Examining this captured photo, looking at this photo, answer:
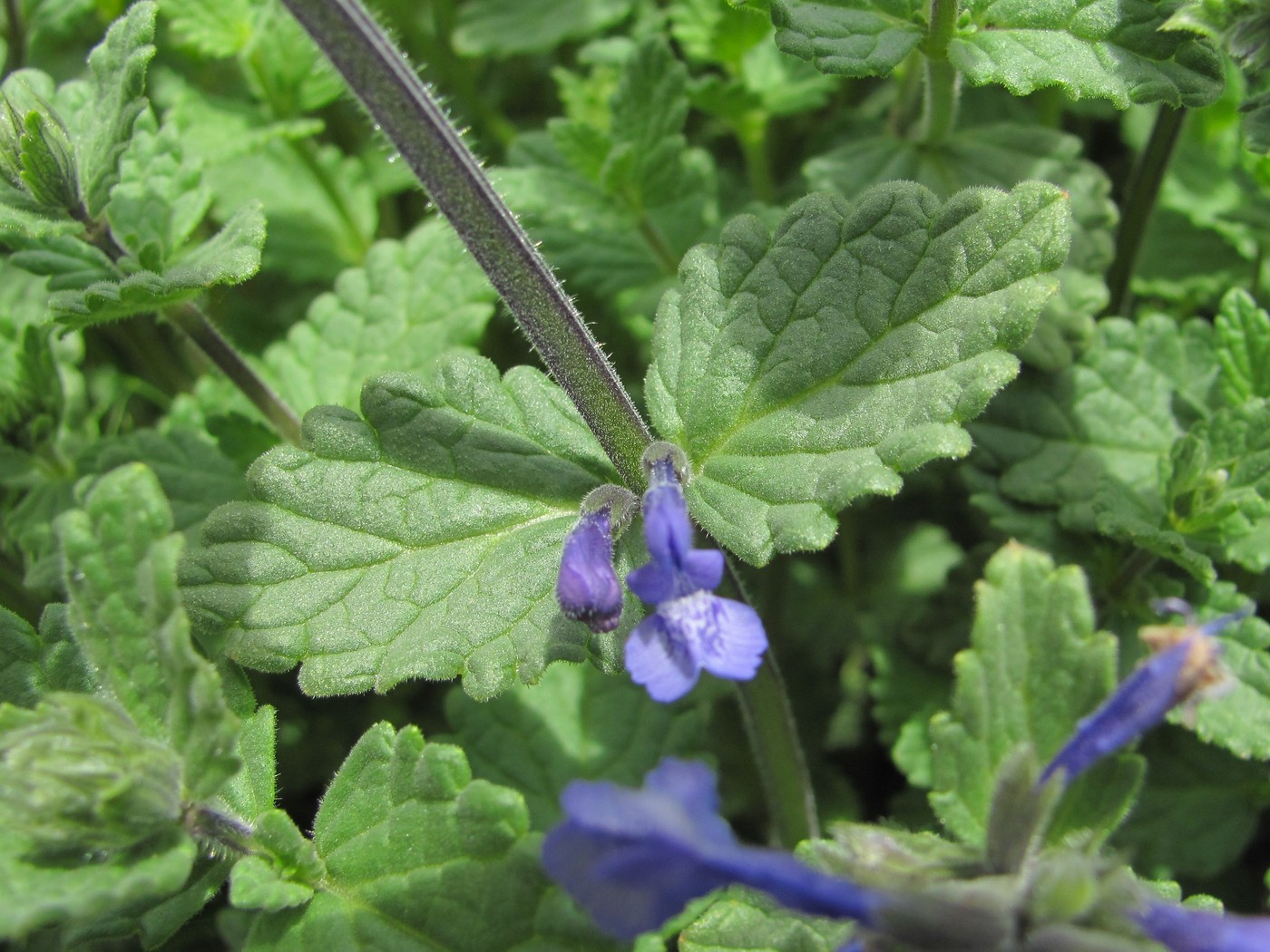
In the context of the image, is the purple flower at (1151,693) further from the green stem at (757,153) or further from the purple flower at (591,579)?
the green stem at (757,153)

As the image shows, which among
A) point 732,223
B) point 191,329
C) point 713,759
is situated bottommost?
point 713,759

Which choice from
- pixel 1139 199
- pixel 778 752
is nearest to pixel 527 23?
pixel 1139 199

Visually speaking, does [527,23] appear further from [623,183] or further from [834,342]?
[834,342]

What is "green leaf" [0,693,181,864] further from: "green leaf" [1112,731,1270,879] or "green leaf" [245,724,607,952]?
"green leaf" [1112,731,1270,879]

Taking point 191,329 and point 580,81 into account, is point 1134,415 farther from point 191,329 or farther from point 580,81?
point 191,329

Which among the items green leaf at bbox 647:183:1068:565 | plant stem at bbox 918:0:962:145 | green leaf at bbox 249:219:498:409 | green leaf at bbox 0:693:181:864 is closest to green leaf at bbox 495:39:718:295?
green leaf at bbox 249:219:498:409

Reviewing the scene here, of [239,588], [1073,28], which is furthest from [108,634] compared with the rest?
[1073,28]
